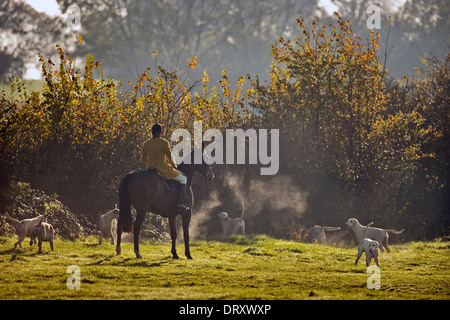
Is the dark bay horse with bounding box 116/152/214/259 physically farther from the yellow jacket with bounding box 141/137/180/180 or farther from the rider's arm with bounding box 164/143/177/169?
the rider's arm with bounding box 164/143/177/169

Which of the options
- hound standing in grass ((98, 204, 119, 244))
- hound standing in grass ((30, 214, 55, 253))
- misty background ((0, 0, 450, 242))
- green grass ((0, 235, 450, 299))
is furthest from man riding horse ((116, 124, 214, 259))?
misty background ((0, 0, 450, 242))

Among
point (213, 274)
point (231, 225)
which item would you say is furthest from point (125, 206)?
point (231, 225)

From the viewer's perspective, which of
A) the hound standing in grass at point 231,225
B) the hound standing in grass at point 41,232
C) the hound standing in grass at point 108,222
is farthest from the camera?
the hound standing in grass at point 231,225

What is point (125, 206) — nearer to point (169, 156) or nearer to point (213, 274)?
point (169, 156)

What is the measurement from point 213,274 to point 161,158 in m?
3.59

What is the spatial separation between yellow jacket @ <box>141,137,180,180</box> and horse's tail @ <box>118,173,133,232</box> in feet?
2.15

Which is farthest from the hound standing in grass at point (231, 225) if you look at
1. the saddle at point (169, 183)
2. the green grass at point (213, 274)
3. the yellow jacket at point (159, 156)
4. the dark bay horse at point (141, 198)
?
the yellow jacket at point (159, 156)

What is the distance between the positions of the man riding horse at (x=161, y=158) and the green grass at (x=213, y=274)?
1972mm

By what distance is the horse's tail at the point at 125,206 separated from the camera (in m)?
16.3

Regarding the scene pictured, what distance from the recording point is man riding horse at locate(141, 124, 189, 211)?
1631 centimetres

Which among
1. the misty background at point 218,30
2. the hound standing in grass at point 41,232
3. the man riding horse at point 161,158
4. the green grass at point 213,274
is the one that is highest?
the misty background at point 218,30

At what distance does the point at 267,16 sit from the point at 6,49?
49.5 meters

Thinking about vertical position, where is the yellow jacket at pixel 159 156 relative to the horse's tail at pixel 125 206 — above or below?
Answer: above

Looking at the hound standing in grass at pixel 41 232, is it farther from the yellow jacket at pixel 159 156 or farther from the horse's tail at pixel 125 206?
the yellow jacket at pixel 159 156
